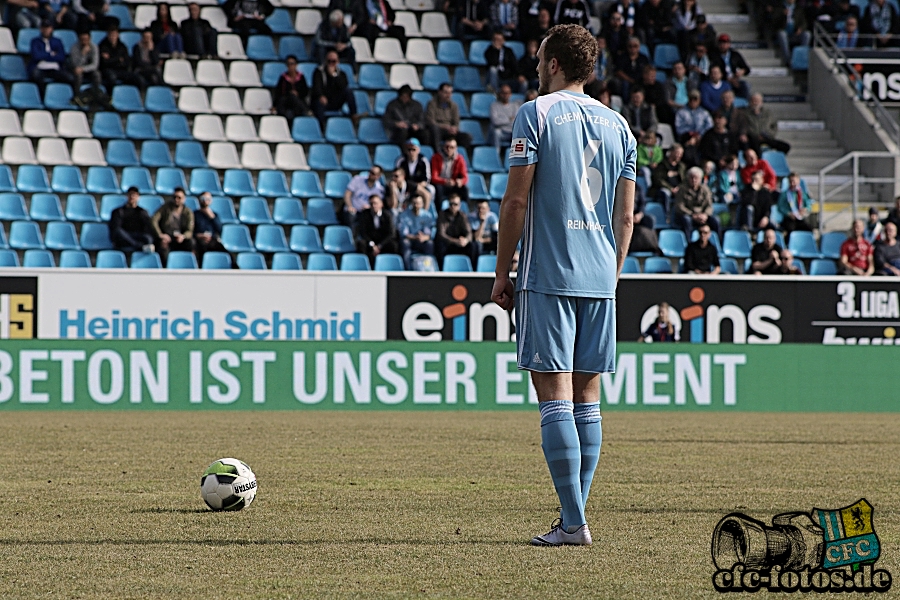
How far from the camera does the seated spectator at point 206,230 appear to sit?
19609mm

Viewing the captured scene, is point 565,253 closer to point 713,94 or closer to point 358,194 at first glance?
point 358,194

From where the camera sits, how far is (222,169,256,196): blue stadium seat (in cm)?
2155

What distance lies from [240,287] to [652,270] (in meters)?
6.23

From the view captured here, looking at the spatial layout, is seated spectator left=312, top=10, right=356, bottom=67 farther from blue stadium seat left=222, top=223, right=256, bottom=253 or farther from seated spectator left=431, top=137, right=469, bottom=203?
blue stadium seat left=222, top=223, right=256, bottom=253

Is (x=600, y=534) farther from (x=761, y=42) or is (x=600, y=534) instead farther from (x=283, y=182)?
(x=761, y=42)

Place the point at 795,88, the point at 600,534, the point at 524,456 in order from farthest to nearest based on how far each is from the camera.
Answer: the point at 795,88 → the point at 524,456 → the point at 600,534

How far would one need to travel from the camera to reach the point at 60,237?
65.7 feet

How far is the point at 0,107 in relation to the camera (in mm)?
21906

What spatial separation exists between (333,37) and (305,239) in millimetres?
4507

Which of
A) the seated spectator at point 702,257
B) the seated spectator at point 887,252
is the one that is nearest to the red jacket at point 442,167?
the seated spectator at point 702,257

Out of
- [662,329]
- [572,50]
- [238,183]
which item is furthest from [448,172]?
[572,50]

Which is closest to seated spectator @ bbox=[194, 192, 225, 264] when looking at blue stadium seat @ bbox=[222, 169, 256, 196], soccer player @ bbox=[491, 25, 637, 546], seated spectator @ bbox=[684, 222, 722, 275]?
blue stadium seat @ bbox=[222, 169, 256, 196]

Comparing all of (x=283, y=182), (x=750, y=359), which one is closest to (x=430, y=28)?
(x=283, y=182)

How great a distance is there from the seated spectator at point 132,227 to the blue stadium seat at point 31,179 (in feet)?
6.27
